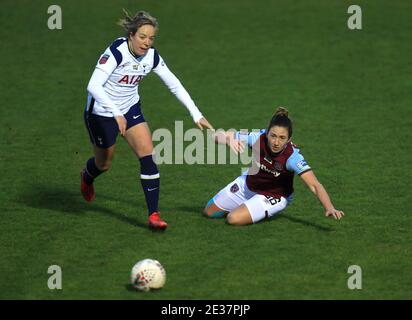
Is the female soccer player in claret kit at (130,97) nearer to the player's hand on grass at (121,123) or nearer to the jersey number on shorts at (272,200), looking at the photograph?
the player's hand on grass at (121,123)

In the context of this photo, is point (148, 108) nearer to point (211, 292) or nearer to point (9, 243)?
point (9, 243)

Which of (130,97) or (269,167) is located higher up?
(130,97)

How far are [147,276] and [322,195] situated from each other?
250cm

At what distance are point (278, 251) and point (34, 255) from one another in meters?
2.77

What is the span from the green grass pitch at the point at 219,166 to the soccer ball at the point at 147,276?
112 mm

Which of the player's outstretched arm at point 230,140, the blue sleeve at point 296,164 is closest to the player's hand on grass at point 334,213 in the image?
the blue sleeve at point 296,164

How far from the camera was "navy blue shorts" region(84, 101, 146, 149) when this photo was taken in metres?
10.9

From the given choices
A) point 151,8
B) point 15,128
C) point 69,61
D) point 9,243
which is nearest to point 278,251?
point 9,243

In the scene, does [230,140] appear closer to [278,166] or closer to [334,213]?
[278,166]

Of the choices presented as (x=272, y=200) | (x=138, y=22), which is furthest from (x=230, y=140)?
(x=138, y=22)

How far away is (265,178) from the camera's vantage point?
11156mm

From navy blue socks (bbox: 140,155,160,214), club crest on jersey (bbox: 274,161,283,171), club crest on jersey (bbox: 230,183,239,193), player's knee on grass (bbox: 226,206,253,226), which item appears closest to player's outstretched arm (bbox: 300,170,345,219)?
club crest on jersey (bbox: 274,161,283,171)

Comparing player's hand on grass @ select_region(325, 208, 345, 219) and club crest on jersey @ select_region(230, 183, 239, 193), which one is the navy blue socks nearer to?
club crest on jersey @ select_region(230, 183, 239, 193)

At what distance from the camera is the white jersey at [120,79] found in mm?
10391
